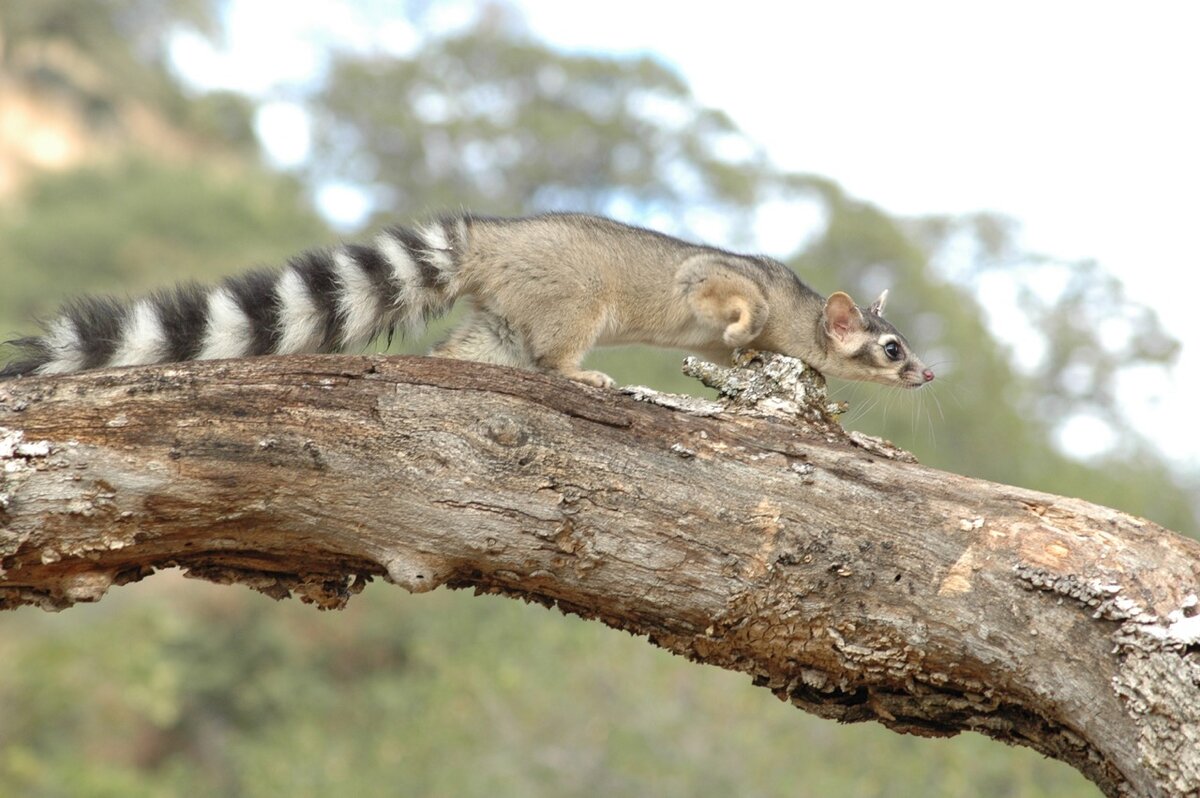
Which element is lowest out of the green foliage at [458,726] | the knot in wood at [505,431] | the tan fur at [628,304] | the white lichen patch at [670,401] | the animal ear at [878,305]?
the green foliage at [458,726]

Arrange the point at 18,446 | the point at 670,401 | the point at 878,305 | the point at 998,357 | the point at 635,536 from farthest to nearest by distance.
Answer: the point at 998,357 < the point at 878,305 < the point at 670,401 < the point at 635,536 < the point at 18,446

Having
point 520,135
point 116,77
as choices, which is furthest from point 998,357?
point 116,77

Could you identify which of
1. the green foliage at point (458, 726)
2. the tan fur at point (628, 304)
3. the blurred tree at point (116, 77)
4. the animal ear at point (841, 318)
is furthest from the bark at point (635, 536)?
the blurred tree at point (116, 77)

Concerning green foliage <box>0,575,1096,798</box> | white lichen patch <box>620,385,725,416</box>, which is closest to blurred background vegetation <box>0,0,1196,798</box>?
green foliage <box>0,575,1096,798</box>

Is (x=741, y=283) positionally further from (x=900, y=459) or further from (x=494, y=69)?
(x=494, y=69)

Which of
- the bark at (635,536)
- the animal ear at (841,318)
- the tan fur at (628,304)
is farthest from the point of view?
the animal ear at (841,318)

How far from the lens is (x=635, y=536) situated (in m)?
3.95

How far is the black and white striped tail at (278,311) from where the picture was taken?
4.49 metres

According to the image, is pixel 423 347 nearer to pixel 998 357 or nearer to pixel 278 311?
pixel 278 311

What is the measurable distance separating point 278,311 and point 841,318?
3.19 metres

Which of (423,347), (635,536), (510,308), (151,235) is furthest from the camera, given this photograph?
(151,235)

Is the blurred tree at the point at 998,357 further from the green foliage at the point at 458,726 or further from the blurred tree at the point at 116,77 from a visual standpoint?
the blurred tree at the point at 116,77

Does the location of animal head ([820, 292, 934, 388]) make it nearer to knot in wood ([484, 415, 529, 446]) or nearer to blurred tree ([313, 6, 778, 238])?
knot in wood ([484, 415, 529, 446])

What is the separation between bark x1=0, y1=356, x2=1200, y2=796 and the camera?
3711mm
